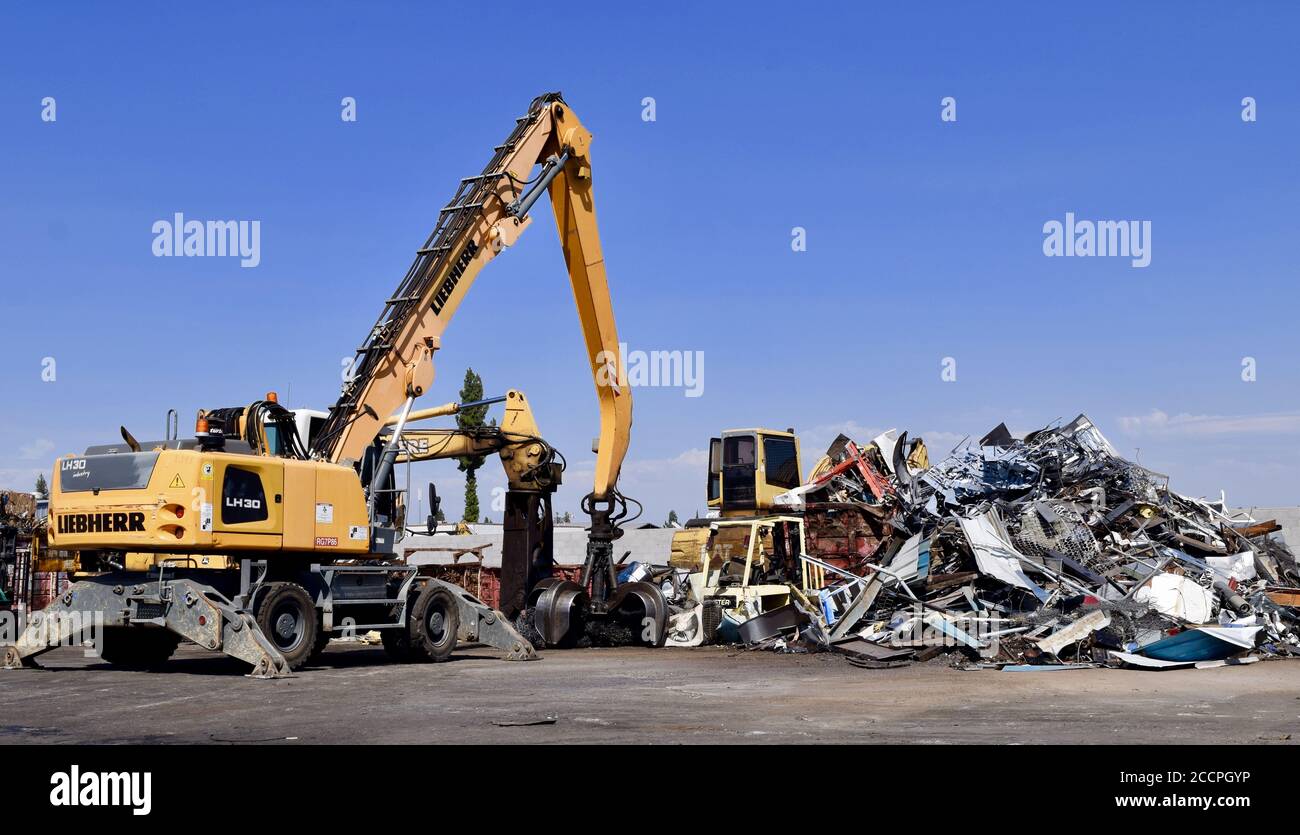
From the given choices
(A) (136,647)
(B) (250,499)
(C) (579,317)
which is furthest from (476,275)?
(A) (136,647)

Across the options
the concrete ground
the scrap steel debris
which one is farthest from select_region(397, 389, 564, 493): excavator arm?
the concrete ground

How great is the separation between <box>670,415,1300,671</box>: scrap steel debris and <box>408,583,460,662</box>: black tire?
15.7 feet

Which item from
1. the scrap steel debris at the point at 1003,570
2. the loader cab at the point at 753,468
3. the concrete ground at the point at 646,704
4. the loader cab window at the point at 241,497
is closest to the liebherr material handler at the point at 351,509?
the loader cab window at the point at 241,497

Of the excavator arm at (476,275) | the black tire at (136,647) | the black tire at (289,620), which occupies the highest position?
the excavator arm at (476,275)

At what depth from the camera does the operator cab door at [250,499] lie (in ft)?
48.6

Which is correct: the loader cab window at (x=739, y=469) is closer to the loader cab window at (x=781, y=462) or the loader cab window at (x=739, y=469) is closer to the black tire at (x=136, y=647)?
the loader cab window at (x=781, y=462)

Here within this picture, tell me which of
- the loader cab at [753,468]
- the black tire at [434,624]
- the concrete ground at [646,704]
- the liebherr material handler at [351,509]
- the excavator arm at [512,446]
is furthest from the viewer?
the loader cab at [753,468]

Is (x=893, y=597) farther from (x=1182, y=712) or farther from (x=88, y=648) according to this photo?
(x=88, y=648)

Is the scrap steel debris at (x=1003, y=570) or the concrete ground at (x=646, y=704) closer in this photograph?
the concrete ground at (x=646, y=704)

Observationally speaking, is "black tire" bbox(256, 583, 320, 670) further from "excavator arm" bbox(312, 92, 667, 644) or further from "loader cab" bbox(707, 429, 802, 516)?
"loader cab" bbox(707, 429, 802, 516)

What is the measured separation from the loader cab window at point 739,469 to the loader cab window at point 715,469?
204 millimetres

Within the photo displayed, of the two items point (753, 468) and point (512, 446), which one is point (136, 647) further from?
point (753, 468)

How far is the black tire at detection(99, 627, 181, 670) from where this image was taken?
16766 mm

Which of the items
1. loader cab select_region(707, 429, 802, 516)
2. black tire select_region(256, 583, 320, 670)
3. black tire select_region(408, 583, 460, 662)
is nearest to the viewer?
black tire select_region(256, 583, 320, 670)
